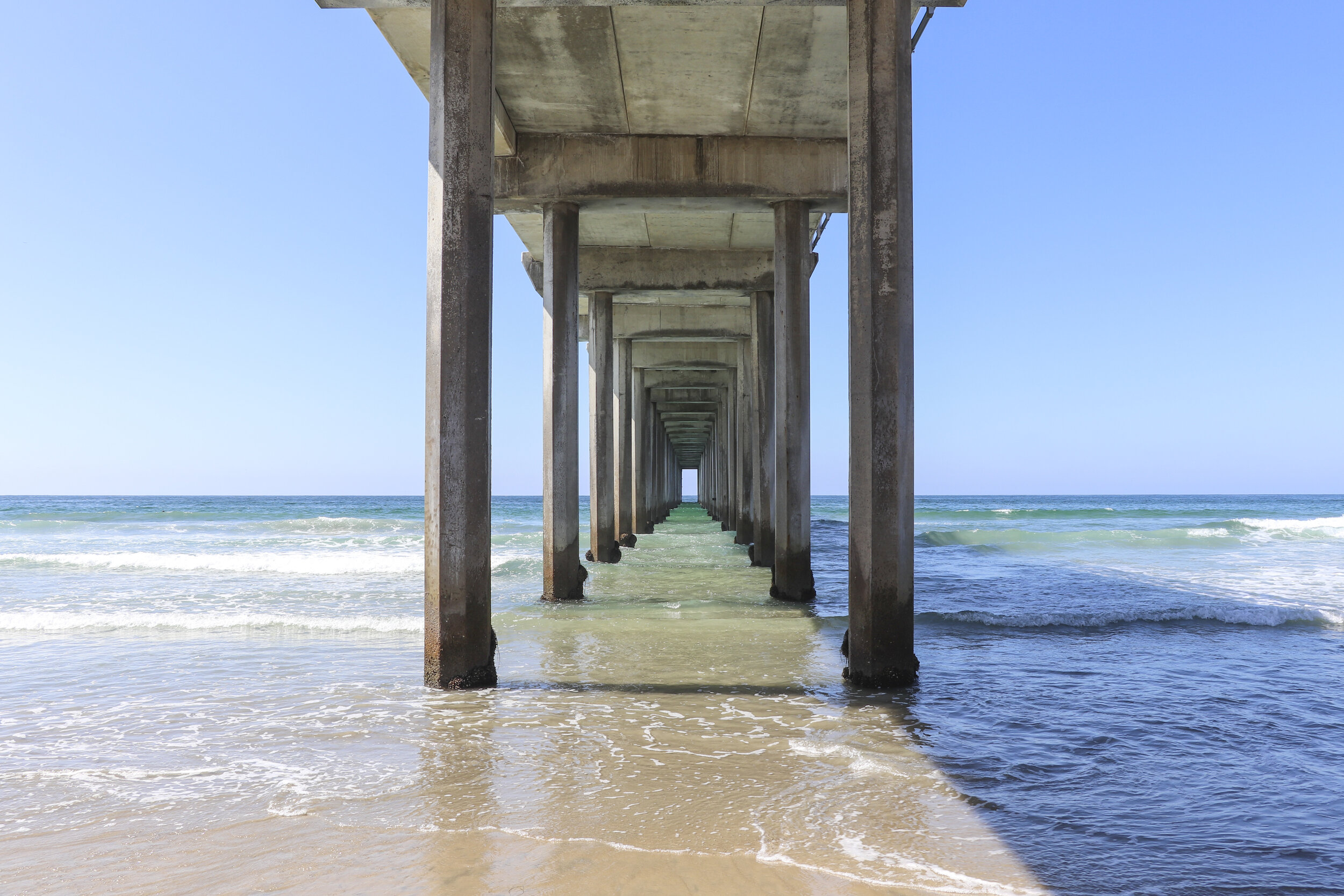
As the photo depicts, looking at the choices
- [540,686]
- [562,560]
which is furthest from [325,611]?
[540,686]

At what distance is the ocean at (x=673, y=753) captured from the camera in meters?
3.04

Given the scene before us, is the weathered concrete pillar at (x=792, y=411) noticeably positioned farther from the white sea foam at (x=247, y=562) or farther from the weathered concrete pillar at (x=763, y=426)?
the white sea foam at (x=247, y=562)

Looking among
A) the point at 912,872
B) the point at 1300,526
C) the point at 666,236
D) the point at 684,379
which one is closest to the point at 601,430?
the point at 666,236

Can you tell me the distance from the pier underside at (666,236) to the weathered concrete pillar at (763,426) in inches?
2.1

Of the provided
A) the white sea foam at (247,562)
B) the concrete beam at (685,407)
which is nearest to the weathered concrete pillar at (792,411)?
the white sea foam at (247,562)

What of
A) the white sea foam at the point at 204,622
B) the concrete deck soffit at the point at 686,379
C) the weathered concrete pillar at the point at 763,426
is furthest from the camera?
the concrete deck soffit at the point at 686,379

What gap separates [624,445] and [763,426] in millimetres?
7223

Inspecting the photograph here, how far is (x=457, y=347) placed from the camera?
569 centimetres

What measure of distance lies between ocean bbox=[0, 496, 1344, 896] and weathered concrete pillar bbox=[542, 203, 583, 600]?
673 millimetres

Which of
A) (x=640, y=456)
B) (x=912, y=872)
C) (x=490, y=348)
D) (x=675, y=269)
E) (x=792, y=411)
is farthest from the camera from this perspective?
(x=640, y=456)

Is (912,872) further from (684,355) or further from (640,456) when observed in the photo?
(640,456)

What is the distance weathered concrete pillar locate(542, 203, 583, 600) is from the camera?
34.8 ft

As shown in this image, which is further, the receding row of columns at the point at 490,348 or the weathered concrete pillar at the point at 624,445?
the weathered concrete pillar at the point at 624,445

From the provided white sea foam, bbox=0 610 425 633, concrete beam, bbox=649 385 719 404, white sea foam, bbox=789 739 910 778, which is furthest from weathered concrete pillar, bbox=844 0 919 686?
concrete beam, bbox=649 385 719 404
